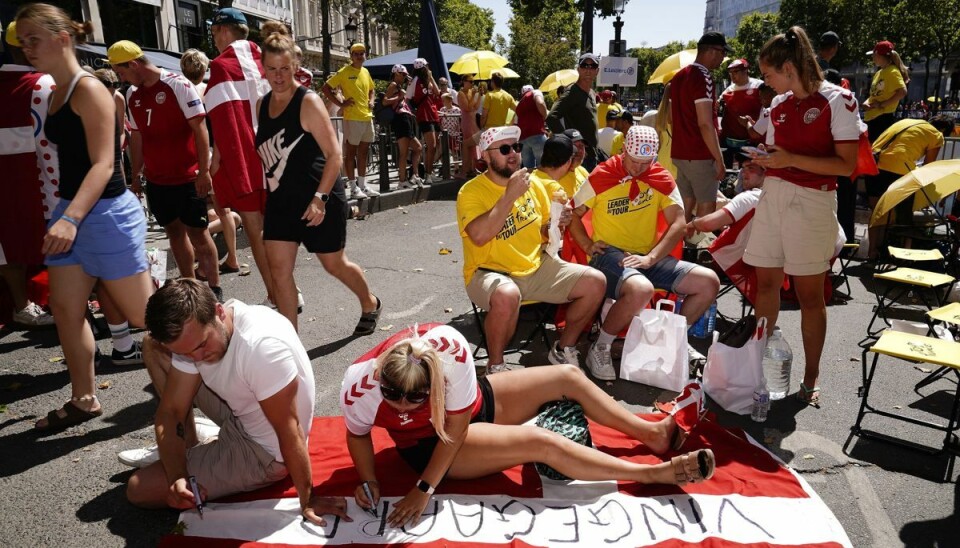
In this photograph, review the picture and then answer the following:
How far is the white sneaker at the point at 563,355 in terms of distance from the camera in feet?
14.6

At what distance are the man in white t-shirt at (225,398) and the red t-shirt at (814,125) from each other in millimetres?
2998

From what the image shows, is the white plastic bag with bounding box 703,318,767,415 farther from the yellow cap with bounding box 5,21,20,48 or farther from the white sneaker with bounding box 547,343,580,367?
the yellow cap with bounding box 5,21,20,48

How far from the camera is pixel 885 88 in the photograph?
8.48m

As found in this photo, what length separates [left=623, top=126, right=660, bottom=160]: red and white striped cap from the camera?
4.62 metres

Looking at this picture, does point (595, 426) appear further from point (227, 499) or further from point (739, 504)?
point (227, 499)

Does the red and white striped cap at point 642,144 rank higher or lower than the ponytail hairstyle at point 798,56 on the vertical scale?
lower

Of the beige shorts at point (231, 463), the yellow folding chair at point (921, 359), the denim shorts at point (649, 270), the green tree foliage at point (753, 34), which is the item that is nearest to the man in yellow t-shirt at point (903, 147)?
the denim shorts at point (649, 270)

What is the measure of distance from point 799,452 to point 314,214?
3142 millimetres

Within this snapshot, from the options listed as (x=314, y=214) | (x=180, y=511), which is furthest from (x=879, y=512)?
(x=314, y=214)

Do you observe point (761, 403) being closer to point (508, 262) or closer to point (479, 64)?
point (508, 262)

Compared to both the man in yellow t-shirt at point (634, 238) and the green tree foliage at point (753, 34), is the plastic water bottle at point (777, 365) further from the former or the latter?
the green tree foliage at point (753, 34)

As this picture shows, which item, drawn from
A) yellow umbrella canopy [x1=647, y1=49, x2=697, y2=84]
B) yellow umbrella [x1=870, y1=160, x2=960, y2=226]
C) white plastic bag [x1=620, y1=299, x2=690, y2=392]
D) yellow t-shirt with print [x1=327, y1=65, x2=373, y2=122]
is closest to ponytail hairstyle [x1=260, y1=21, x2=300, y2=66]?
white plastic bag [x1=620, y1=299, x2=690, y2=392]

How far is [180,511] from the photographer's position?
2.95 m

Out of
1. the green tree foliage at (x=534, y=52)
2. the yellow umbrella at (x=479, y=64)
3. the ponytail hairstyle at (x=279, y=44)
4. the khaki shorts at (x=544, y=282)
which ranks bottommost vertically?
the khaki shorts at (x=544, y=282)
